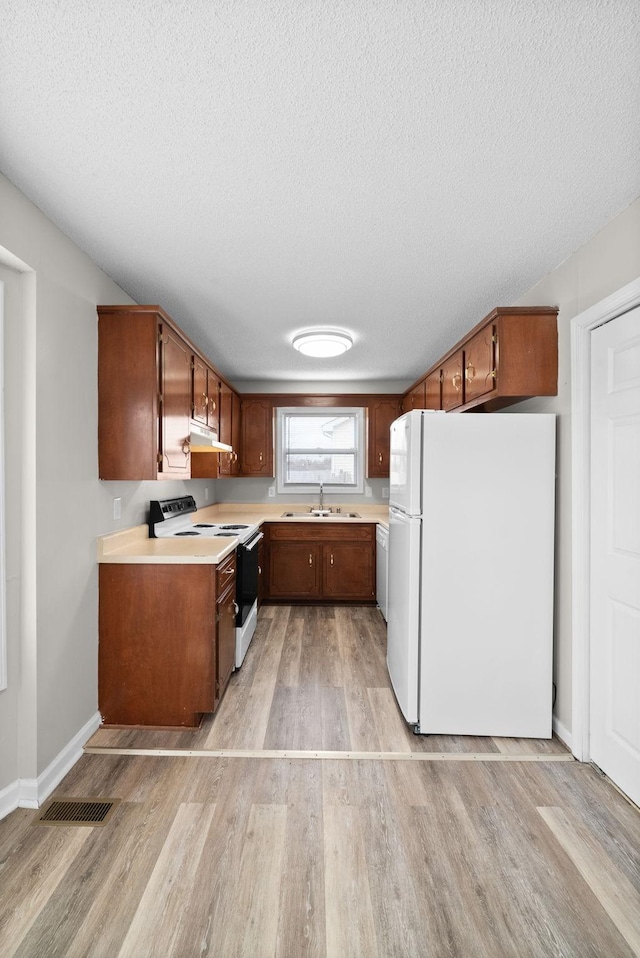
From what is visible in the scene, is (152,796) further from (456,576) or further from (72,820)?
(456,576)

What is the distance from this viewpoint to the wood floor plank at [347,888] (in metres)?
1.39

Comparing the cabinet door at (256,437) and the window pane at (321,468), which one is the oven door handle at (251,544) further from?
the window pane at (321,468)

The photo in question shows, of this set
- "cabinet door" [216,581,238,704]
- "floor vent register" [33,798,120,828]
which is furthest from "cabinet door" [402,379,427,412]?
"floor vent register" [33,798,120,828]

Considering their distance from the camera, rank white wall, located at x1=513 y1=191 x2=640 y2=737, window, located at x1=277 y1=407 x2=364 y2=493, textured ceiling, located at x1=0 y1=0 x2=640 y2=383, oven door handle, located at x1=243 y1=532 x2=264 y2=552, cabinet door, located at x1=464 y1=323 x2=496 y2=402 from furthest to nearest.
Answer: window, located at x1=277 y1=407 x2=364 y2=493
oven door handle, located at x1=243 y1=532 x2=264 y2=552
cabinet door, located at x1=464 y1=323 x2=496 y2=402
white wall, located at x1=513 y1=191 x2=640 y2=737
textured ceiling, located at x1=0 y1=0 x2=640 y2=383

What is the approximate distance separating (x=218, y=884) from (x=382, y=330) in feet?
10.7

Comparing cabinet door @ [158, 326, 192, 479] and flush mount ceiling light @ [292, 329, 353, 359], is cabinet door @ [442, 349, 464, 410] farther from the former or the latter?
cabinet door @ [158, 326, 192, 479]

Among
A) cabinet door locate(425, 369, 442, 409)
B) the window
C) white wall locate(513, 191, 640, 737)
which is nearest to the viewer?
white wall locate(513, 191, 640, 737)

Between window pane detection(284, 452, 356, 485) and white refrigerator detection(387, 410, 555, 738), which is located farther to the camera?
window pane detection(284, 452, 356, 485)

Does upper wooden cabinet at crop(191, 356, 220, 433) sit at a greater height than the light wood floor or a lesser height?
greater

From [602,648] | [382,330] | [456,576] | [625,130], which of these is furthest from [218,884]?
[382,330]

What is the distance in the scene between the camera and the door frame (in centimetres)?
228

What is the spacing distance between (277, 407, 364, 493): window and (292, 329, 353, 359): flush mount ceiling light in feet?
6.10

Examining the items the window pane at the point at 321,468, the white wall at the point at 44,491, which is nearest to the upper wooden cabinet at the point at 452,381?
the window pane at the point at 321,468

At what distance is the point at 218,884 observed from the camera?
1.58 meters
